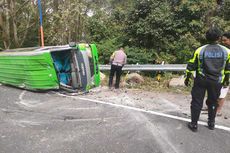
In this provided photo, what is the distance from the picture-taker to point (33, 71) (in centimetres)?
826

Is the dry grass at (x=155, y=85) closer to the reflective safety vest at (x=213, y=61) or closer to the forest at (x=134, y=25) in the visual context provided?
the forest at (x=134, y=25)

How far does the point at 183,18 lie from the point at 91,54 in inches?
247

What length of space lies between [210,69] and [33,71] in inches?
216

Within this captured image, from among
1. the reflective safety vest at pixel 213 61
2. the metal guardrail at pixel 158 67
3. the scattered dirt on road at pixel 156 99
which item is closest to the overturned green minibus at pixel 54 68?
the scattered dirt on road at pixel 156 99

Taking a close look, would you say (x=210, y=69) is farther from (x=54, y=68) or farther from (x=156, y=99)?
(x=54, y=68)

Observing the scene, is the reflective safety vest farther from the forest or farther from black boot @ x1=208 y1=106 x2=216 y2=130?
the forest

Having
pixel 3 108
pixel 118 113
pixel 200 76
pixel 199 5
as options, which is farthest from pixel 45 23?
pixel 200 76

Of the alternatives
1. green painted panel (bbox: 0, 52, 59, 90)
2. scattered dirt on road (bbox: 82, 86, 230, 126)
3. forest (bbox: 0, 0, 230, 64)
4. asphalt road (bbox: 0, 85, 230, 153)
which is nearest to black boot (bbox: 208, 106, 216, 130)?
asphalt road (bbox: 0, 85, 230, 153)

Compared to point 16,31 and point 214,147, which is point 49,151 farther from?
point 16,31

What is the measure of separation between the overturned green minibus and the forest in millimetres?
4052

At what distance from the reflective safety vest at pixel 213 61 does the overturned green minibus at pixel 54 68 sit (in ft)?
14.7

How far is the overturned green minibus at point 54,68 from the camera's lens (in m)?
8.12

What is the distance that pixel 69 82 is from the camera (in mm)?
9062

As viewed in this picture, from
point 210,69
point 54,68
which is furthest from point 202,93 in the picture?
point 54,68
